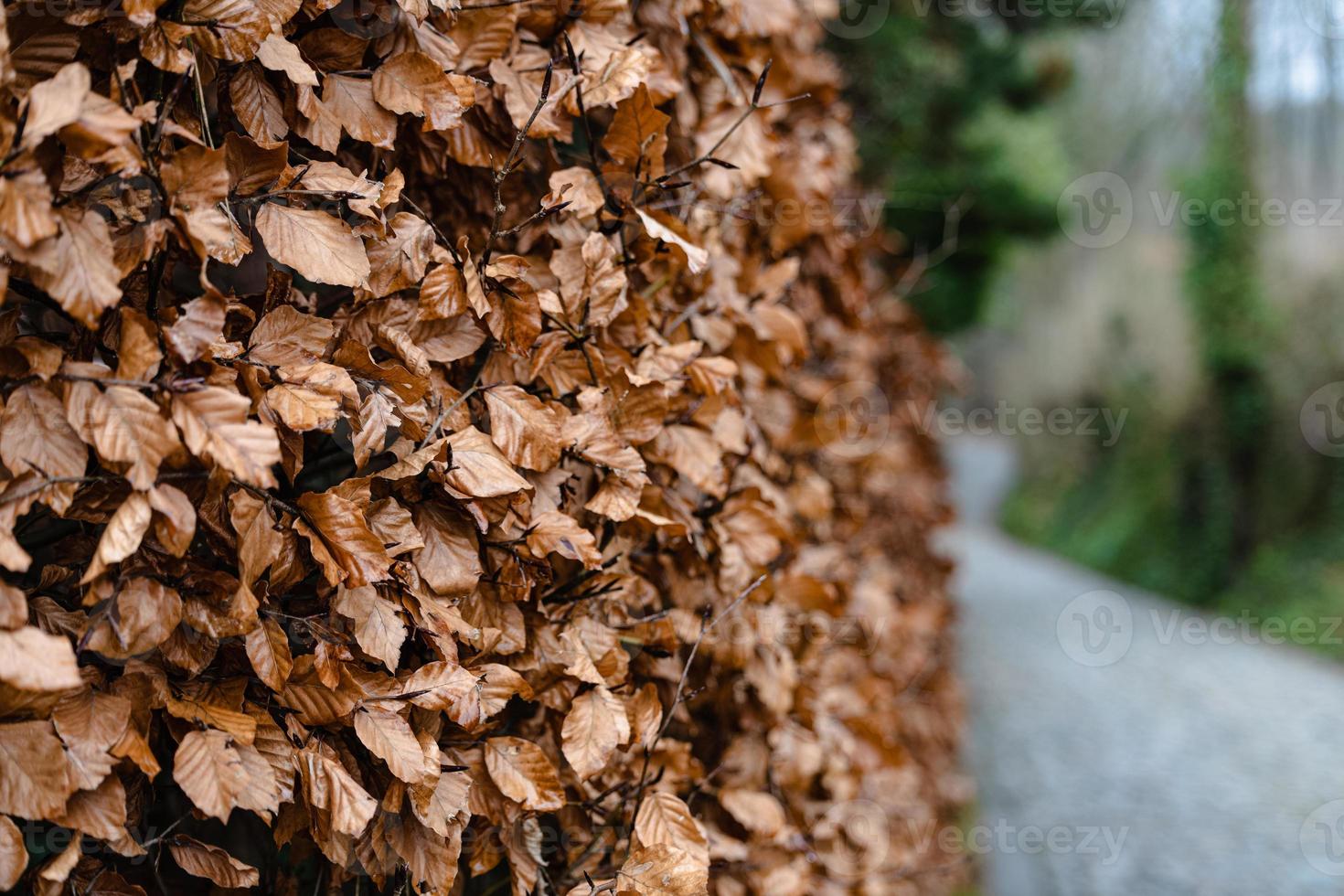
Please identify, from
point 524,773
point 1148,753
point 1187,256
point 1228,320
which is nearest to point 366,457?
point 524,773

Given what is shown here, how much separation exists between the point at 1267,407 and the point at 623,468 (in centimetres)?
1402

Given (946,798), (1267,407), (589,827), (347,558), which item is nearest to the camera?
(347,558)

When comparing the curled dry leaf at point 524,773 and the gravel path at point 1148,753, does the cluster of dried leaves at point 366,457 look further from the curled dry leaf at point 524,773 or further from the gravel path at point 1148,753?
the gravel path at point 1148,753

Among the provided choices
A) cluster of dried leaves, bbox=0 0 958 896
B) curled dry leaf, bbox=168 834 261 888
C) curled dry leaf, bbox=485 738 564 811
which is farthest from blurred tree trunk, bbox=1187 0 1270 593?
curled dry leaf, bbox=168 834 261 888

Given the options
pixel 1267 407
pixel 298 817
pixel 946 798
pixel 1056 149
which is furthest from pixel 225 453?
pixel 1267 407

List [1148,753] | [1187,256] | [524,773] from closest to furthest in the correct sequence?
[524,773], [1148,753], [1187,256]

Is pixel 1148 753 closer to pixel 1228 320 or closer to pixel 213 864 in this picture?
pixel 1228 320

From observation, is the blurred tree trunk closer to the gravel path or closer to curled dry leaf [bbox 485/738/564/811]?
the gravel path

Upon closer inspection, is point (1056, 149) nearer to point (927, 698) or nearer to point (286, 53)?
point (927, 698)

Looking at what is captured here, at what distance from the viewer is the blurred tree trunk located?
11.9m

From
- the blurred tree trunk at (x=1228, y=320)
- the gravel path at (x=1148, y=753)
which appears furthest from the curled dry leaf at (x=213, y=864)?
the blurred tree trunk at (x=1228, y=320)

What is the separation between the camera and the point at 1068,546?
17.6 metres

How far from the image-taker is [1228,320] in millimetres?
12508

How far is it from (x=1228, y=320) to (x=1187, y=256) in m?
1.15
